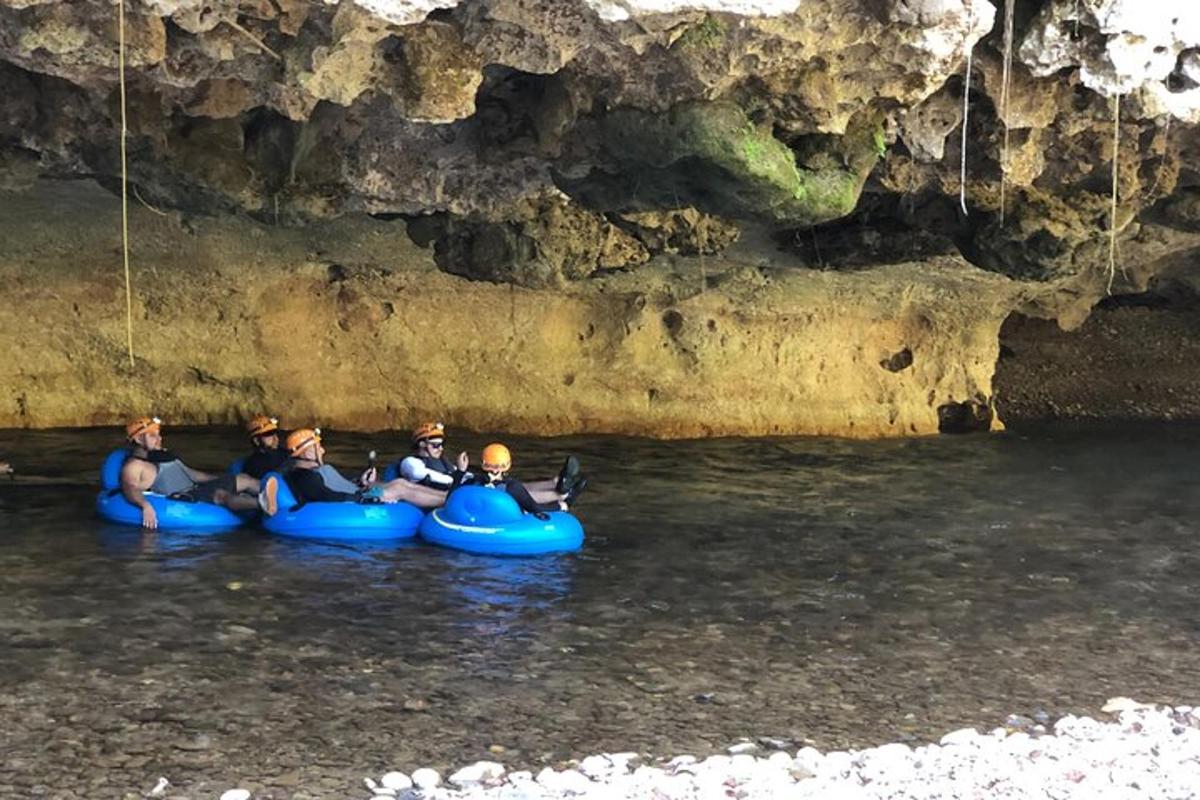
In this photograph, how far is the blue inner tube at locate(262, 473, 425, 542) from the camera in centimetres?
987

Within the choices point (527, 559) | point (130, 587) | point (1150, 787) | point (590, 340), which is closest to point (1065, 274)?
point (590, 340)

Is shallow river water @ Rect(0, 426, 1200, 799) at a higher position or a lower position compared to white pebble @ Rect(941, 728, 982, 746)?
higher

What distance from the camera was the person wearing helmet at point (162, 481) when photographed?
32.8ft

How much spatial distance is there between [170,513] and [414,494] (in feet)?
6.26

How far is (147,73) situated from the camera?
7.75 m

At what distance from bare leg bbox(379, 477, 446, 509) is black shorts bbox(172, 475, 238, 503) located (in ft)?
4.00

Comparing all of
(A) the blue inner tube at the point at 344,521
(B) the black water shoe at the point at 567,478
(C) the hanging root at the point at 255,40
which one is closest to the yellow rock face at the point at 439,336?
(A) the blue inner tube at the point at 344,521

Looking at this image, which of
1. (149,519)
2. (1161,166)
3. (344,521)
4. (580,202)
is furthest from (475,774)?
(1161,166)

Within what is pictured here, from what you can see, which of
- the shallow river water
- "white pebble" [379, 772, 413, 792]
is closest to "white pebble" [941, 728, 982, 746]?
the shallow river water

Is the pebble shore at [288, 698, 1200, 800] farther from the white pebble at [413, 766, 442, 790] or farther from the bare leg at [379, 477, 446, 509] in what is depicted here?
the bare leg at [379, 477, 446, 509]

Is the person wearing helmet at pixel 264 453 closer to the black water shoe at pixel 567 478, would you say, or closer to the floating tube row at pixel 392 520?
the floating tube row at pixel 392 520

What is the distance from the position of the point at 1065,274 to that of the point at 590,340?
18.5ft

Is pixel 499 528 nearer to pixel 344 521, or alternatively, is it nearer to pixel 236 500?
pixel 344 521

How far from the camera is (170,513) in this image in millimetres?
9961
